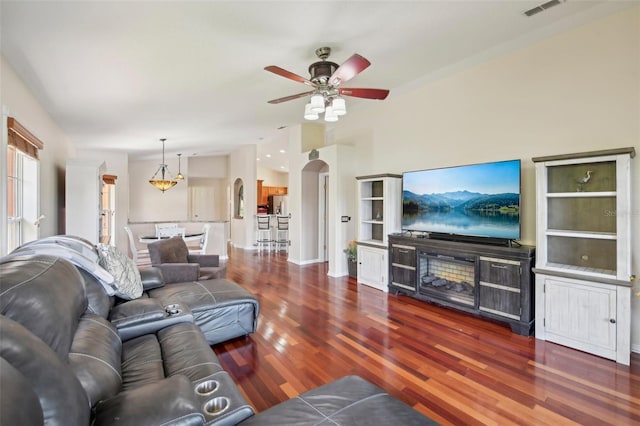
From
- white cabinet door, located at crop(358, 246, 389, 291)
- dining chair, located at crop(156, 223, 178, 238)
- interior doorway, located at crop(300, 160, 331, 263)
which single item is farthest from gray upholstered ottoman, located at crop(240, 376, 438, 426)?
dining chair, located at crop(156, 223, 178, 238)

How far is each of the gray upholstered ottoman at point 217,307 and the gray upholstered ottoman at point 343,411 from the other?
5.31 ft

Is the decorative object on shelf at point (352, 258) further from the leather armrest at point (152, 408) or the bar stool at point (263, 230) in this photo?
the leather armrest at point (152, 408)

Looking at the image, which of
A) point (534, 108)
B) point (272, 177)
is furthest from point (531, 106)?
point (272, 177)

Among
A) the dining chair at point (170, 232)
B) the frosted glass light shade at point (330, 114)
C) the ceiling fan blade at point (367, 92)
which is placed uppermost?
the ceiling fan blade at point (367, 92)

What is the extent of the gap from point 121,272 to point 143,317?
651 millimetres

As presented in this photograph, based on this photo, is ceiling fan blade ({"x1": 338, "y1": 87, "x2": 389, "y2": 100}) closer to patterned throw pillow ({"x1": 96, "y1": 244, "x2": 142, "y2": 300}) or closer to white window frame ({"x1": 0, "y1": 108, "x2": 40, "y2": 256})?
patterned throw pillow ({"x1": 96, "y1": 244, "x2": 142, "y2": 300})

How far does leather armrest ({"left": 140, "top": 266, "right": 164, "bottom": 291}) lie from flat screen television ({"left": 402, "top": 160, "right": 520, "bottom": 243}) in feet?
10.8

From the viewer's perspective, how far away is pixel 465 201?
388cm

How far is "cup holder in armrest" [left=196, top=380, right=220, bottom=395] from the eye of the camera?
151 cm

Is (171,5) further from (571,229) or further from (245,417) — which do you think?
(571,229)

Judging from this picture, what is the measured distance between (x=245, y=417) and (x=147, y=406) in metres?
0.42

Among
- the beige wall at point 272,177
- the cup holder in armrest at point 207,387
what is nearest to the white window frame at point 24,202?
the cup holder in armrest at point 207,387

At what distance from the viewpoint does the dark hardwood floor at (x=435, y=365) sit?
6.75ft

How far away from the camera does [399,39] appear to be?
319 cm
